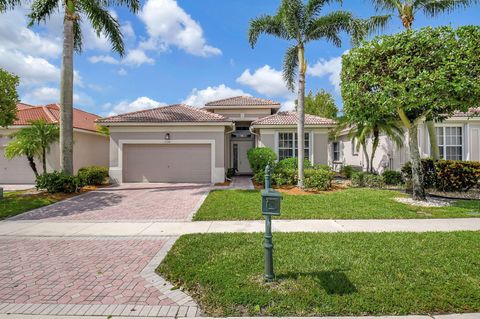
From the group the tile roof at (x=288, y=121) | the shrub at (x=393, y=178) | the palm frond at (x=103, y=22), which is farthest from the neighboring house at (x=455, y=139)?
the palm frond at (x=103, y=22)

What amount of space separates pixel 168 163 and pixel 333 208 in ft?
33.4

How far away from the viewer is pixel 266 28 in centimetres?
1309

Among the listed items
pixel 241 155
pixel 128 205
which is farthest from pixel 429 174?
pixel 128 205

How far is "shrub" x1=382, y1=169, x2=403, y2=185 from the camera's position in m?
13.4

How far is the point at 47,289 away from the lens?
12.7 ft

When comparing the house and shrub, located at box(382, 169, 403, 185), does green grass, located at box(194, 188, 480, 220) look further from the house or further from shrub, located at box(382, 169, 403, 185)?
the house

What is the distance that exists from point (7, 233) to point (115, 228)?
8.68ft

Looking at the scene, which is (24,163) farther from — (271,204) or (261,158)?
(271,204)

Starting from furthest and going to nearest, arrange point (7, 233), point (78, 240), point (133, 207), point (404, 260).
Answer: point (133, 207)
point (7, 233)
point (78, 240)
point (404, 260)

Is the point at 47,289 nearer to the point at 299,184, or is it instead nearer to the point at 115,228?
the point at 115,228

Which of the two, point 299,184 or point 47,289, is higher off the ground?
point 299,184

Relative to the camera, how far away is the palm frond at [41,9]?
12234mm

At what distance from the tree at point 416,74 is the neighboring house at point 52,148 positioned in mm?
16246

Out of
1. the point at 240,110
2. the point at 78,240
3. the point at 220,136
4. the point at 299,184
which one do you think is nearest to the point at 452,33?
the point at 299,184
